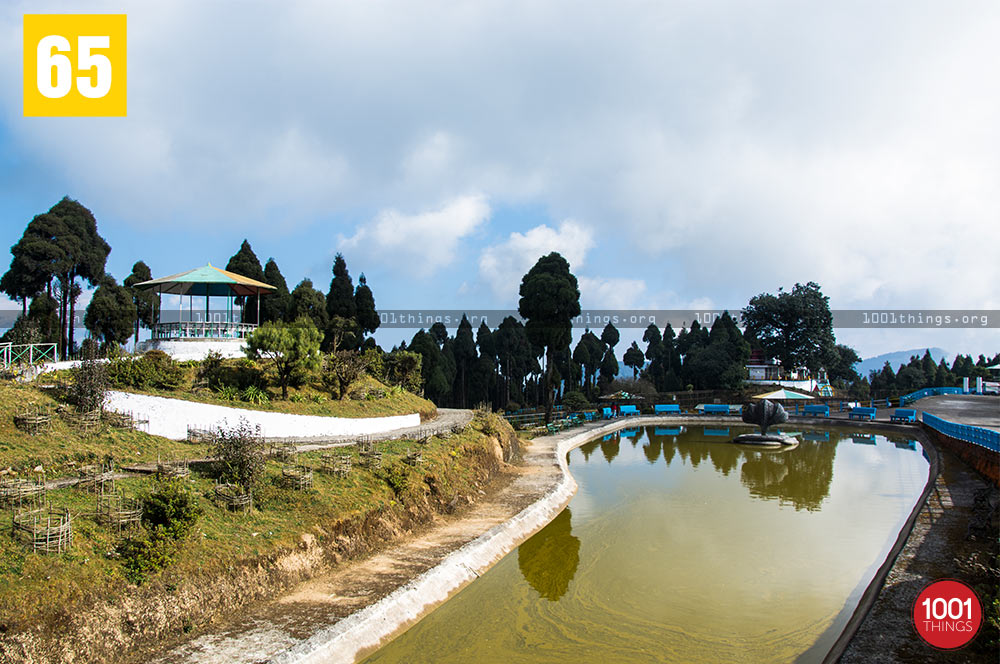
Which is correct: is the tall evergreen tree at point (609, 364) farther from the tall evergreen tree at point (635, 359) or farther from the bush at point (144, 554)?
the bush at point (144, 554)

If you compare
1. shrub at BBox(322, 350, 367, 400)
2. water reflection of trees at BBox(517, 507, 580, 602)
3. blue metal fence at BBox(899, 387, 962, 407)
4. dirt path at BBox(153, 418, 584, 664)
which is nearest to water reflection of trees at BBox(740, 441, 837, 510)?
water reflection of trees at BBox(517, 507, 580, 602)

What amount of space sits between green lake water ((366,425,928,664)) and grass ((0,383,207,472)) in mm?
8059

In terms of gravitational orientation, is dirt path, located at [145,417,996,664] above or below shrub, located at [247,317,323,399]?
below

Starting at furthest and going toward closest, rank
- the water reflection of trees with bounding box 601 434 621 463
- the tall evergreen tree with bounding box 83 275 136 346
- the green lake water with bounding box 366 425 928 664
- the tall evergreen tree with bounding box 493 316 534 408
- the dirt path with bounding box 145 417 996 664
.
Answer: the tall evergreen tree with bounding box 493 316 534 408 < the tall evergreen tree with bounding box 83 275 136 346 < the water reflection of trees with bounding box 601 434 621 463 < the green lake water with bounding box 366 425 928 664 < the dirt path with bounding box 145 417 996 664

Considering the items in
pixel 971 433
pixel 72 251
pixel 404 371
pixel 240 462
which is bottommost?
pixel 971 433

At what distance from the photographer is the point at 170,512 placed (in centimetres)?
1141

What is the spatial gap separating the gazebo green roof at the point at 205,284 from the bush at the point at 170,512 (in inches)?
641

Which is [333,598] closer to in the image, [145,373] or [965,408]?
[145,373]

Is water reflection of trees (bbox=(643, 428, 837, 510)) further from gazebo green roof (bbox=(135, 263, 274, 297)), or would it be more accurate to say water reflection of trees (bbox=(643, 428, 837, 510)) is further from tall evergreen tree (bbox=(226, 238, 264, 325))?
tall evergreen tree (bbox=(226, 238, 264, 325))

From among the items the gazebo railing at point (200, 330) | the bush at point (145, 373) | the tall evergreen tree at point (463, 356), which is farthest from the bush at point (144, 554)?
the tall evergreen tree at point (463, 356)

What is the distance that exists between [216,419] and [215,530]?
24.2 ft

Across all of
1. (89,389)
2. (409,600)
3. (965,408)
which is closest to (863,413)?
(965,408)

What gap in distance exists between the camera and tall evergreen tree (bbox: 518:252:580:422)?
41969mm

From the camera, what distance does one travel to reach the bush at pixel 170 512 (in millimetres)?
11258
